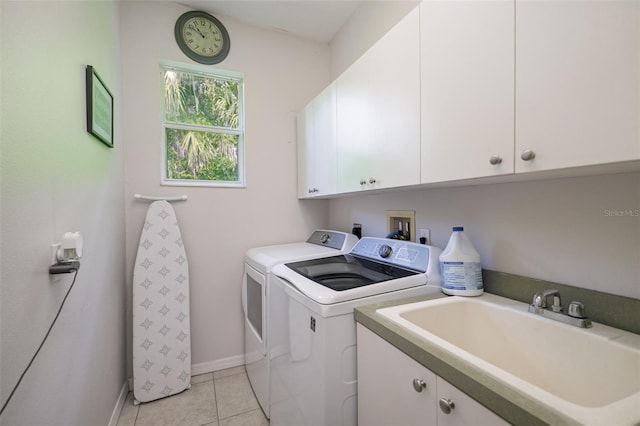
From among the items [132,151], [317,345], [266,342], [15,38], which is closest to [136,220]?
[132,151]

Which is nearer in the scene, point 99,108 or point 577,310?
point 577,310

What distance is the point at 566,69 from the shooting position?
716mm

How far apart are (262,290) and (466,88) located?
147 cm

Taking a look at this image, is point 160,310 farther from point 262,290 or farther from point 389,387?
point 389,387

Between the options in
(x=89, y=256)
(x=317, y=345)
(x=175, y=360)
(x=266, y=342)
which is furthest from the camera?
(x=175, y=360)

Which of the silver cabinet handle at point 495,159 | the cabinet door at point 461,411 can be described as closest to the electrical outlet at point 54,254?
the cabinet door at point 461,411

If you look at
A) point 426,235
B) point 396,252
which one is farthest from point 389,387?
point 426,235

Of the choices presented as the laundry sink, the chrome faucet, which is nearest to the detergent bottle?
the laundry sink

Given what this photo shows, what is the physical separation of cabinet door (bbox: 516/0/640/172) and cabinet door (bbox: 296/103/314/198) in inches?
61.4

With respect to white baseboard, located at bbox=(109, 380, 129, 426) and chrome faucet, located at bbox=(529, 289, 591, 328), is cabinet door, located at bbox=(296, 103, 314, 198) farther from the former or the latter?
white baseboard, located at bbox=(109, 380, 129, 426)

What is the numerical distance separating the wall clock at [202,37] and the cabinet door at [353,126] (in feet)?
3.94

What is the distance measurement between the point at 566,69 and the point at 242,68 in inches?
90.3

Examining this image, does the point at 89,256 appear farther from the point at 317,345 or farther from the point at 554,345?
the point at 554,345

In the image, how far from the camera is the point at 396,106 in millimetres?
1284
